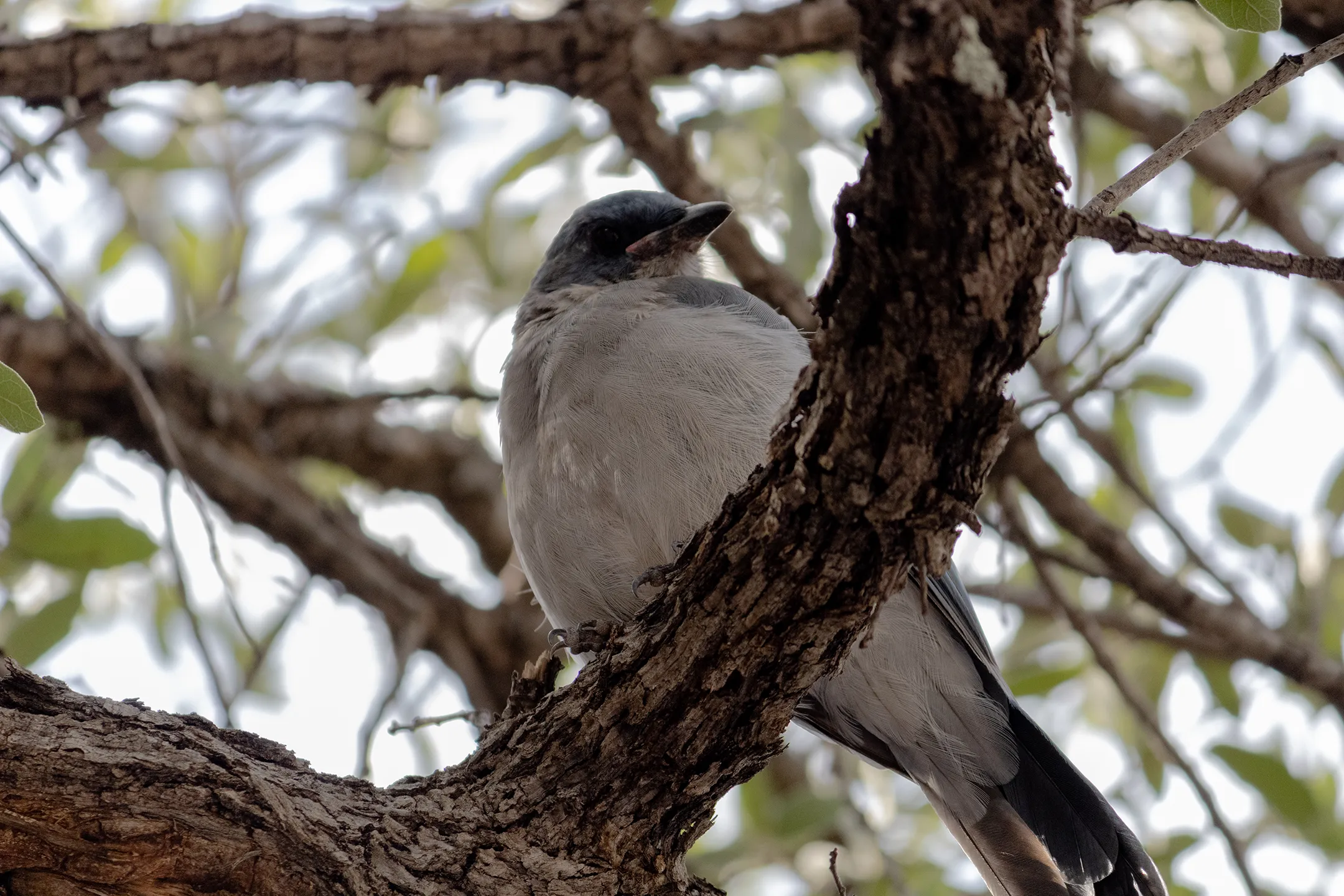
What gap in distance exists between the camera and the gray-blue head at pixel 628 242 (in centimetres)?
450

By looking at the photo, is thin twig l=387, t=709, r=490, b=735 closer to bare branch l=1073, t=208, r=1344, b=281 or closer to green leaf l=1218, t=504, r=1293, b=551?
bare branch l=1073, t=208, r=1344, b=281

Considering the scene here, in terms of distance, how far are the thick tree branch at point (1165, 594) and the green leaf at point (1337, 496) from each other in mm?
663

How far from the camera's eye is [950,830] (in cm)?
347

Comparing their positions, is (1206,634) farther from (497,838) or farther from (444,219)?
(444,219)

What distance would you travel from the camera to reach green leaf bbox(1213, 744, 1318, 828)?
15.2 ft

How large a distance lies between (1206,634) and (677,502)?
259 centimetres

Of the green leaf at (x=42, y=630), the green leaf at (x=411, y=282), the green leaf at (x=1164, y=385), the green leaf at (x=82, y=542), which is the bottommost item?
the green leaf at (x=42, y=630)

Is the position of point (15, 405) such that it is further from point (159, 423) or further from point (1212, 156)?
point (1212, 156)

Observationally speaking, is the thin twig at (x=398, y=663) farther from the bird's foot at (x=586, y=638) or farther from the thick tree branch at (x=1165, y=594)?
the thick tree branch at (x=1165, y=594)

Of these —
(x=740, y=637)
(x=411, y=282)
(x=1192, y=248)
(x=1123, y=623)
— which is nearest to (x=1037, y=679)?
(x=1123, y=623)

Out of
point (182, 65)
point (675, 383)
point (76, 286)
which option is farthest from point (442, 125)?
point (675, 383)

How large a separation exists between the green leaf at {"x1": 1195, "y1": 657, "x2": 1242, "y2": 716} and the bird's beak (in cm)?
275

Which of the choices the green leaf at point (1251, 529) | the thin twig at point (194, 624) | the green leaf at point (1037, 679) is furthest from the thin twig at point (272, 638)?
the green leaf at point (1251, 529)

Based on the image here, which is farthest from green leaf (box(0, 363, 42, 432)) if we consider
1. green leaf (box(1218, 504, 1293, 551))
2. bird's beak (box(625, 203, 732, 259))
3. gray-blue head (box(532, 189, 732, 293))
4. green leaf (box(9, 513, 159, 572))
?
green leaf (box(1218, 504, 1293, 551))
